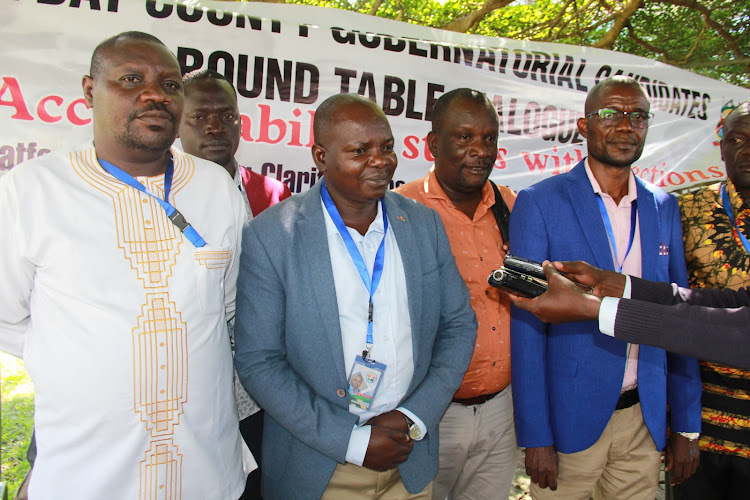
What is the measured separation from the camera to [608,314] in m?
1.93

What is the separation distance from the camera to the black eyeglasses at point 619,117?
2480 mm

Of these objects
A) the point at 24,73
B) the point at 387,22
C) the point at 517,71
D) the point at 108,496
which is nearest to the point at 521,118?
the point at 517,71

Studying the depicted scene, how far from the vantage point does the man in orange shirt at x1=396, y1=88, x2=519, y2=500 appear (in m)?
2.50

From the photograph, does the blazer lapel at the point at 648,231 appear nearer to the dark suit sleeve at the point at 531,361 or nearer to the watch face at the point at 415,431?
the dark suit sleeve at the point at 531,361

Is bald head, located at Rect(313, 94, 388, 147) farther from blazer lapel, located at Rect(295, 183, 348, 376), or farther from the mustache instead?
the mustache

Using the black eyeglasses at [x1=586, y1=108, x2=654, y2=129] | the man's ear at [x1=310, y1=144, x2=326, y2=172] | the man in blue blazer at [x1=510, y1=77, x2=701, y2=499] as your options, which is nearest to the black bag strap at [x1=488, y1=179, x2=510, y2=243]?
the man in blue blazer at [x1=510, y1=77, x2=701, y2=499]

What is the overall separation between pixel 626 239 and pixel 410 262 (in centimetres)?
107

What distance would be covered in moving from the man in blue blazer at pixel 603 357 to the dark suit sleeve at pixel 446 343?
A: 30 centimetres

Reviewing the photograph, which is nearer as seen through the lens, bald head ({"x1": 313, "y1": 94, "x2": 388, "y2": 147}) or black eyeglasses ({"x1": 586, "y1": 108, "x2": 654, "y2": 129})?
bald head ({"x1": 313, "y1": 94, "x2": 388, "y2": 147})

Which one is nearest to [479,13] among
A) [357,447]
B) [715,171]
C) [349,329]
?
[715,171]

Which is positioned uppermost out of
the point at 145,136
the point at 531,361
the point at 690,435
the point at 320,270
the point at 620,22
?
the point at 620,22

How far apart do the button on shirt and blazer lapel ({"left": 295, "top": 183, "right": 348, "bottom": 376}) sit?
45 millimetres

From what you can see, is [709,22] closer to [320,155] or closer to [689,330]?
[689,330]

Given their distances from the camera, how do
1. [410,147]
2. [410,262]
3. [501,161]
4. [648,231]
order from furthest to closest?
1. [501,161]
2. [410,147]
3. [648,231]
4. [410,262]
